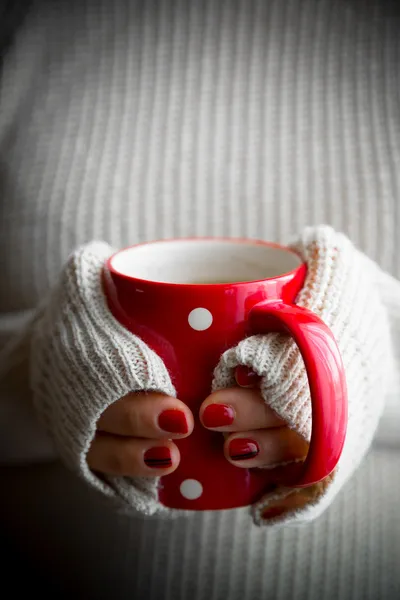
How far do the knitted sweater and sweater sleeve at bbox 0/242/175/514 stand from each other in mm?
147

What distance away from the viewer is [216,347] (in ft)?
1.14

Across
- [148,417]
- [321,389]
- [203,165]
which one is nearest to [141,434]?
[148,417]

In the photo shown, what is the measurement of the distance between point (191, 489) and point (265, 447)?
0.06m

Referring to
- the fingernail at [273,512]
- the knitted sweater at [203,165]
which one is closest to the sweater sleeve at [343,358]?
the fingernail at [273,512]

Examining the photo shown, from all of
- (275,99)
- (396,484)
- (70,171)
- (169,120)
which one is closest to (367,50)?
(275,99)

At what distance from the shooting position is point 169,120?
60cm

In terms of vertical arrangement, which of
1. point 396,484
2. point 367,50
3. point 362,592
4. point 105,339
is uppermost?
point 367,50

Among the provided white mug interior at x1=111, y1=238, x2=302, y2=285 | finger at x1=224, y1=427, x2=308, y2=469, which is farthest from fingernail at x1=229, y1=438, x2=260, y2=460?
white mug interior at x1=111, y1=238, x2=302, y2=285

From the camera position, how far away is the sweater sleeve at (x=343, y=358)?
343 mm

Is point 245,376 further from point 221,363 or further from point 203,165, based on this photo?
point 203,165

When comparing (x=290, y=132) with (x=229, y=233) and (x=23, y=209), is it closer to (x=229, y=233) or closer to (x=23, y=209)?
(x=229, y=233)

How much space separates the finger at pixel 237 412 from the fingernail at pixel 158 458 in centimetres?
4

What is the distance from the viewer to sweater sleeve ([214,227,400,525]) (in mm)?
343

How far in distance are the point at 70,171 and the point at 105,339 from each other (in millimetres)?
285
